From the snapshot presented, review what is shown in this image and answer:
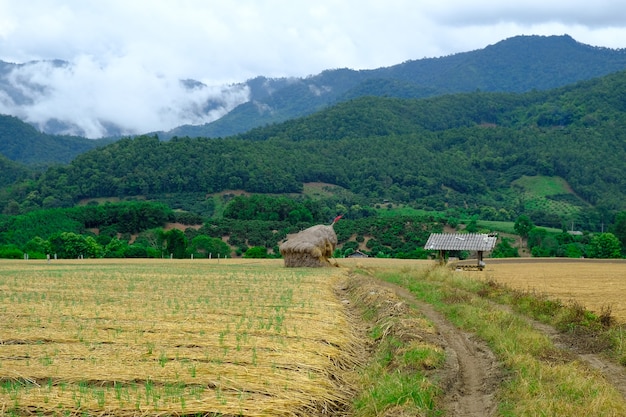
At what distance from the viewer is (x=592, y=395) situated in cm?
948

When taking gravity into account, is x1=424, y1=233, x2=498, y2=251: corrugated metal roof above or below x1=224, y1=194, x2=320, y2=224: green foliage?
below

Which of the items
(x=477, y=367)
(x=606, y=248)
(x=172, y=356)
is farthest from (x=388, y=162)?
(x=172, y=356)

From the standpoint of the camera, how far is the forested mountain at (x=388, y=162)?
119812 millimetres

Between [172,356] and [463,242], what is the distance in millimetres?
42334

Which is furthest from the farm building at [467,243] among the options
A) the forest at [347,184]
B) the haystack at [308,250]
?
the forest at [347,184]

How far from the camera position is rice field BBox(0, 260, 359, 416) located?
841 centimetres

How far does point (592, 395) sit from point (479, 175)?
13436cm

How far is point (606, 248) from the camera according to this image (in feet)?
239

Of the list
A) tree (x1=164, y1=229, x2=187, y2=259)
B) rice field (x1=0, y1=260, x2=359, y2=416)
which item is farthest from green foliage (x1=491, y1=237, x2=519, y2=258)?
rice field (x1=0, y1=260, x2=359, y2=416)

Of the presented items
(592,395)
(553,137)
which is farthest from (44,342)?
(553,137)

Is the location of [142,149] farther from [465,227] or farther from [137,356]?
[137,356]

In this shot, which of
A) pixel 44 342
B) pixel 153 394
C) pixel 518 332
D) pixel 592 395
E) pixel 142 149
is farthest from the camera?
pixel 142 149

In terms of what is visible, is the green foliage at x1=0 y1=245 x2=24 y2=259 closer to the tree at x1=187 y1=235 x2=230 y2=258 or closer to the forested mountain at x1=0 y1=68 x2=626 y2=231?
the tree at x1=187 y1=235 x2=230 y2=258

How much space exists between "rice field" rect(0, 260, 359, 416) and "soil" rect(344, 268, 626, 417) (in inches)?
66.2
